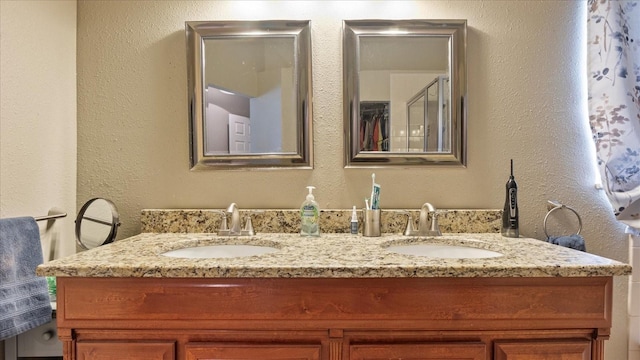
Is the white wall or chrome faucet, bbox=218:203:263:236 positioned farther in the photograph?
chrome faucet, bbox=218:203:263:236

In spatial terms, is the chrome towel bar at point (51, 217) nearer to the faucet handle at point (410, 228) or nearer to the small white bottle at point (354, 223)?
the small white bottle at point (354, 223)

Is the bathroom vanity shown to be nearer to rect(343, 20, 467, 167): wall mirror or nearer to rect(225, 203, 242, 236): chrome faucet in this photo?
rect(225, 203, 242, 236): chrome faucet

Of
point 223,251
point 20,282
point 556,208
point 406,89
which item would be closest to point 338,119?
point 406,89

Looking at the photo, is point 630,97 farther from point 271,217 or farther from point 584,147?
point 271,217

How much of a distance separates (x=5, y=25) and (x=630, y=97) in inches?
82.8

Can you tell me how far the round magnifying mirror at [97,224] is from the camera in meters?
1.36

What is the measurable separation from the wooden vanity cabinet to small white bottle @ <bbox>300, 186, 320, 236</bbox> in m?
0.42

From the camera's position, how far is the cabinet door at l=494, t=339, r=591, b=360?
915 millimetres

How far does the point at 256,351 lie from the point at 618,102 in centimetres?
148

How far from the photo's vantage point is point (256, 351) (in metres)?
0.91

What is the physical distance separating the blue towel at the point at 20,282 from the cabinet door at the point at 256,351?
0.53 m

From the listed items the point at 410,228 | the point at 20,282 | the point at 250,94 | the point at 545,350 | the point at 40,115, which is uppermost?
the point at 250,94

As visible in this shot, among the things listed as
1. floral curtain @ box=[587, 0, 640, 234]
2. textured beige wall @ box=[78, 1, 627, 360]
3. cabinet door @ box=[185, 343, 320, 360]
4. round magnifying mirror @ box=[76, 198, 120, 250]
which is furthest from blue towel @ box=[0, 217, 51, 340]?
floral curtain @ box=[587, 0, 640, 234]

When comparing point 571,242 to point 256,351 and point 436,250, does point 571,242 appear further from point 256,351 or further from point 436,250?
point 256,351
